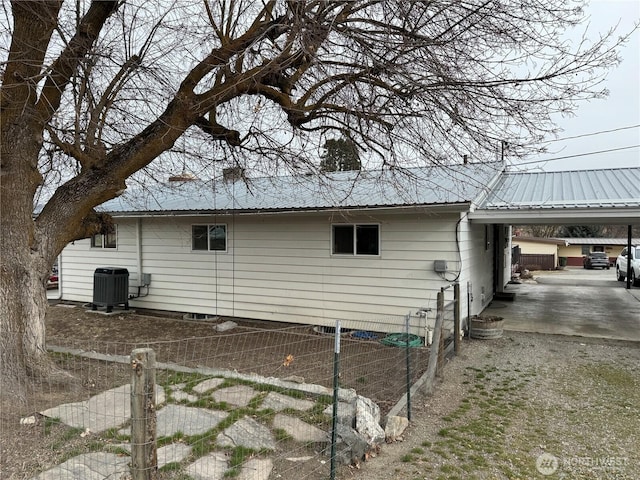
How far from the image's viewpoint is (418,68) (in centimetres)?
461

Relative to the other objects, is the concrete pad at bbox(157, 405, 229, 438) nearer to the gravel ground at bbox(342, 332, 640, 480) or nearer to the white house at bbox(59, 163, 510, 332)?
the gravel ground at bbox(342, 332, 640, 480)

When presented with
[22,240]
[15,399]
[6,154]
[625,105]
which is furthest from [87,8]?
[625,105]

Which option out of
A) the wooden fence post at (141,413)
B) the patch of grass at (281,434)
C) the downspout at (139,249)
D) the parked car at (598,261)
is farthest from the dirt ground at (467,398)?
the parked car at (598,261)

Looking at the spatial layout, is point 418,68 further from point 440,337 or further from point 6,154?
point 6,154

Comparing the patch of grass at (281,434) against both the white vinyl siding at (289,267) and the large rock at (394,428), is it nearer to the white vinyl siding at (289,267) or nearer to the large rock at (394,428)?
the large rock at (394,428)

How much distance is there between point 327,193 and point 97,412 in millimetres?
5511

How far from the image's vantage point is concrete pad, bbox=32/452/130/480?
2896 millimetres

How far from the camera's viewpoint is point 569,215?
24.9ft

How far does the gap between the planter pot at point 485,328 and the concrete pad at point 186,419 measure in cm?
556

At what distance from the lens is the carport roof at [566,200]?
7398mm

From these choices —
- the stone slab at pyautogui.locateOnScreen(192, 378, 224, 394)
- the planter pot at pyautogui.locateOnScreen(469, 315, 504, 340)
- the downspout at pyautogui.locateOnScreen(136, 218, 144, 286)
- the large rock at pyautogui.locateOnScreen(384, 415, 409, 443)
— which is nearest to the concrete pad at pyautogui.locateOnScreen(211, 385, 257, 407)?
the stone slab at pyautogui.locateOnScreen(192, 378, 224, 394)

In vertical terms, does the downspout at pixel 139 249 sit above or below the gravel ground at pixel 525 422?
above

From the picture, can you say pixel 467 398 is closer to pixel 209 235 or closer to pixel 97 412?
pixel 97 412

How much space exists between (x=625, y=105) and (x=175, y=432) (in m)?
6.77
